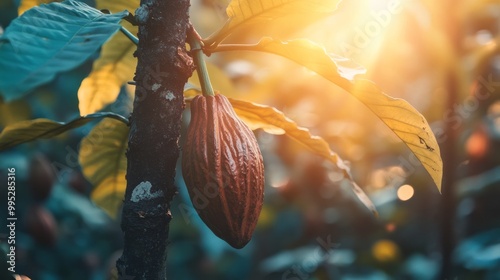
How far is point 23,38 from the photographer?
1.52 ft

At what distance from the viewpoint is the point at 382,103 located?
698 mm

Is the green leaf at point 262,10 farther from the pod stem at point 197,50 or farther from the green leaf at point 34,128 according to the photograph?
the green leaf at point 34,128

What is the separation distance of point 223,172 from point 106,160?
374mm

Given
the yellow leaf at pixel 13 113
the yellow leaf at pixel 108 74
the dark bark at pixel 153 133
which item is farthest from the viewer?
the yellow leaf at pixel 13 113

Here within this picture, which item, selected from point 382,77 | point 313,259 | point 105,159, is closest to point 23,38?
point 105,159

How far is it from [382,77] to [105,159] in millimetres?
1366

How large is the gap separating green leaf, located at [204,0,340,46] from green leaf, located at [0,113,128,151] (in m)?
0.18

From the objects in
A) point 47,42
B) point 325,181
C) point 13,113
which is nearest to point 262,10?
point 47,42

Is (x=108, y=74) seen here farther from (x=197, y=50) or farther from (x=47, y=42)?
(x=47, y=42)

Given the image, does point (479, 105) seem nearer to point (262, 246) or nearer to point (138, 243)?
point (262, 246)

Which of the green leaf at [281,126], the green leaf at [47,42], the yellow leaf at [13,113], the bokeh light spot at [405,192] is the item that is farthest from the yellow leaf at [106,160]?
the bokeh light spot at [405,192]

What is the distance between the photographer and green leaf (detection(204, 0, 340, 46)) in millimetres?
701

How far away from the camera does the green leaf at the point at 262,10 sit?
0.70 metres

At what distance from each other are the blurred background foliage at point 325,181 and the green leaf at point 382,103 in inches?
36.1
